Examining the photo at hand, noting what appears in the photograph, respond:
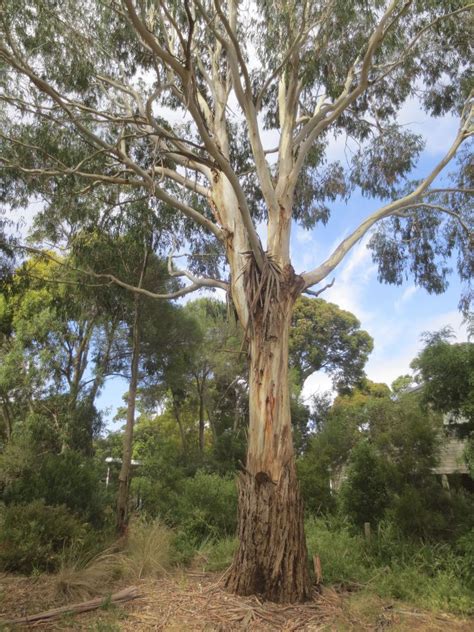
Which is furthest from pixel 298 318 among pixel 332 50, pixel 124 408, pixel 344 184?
pixel 332 50

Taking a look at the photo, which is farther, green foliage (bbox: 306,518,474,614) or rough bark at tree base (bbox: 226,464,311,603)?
green foliage (bbox: 306,518,474,614)

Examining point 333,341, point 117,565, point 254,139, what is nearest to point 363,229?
point 254,139

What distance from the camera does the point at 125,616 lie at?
5.09 meters

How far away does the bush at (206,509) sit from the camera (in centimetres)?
900

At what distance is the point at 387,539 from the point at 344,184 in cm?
620

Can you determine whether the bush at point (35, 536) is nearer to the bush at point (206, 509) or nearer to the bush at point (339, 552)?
the bush at point (206, 509)

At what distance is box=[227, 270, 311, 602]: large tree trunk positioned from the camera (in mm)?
5562

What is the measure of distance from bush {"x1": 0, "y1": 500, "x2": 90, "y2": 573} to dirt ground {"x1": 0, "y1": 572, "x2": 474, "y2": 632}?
0.44 meters

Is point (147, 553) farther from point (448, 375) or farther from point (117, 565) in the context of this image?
point (448, 375)

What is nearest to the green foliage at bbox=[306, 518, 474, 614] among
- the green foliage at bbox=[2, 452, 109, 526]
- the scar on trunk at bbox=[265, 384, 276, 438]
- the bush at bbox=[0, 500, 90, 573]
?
the scar on trunk at bbox=[265, 384, 276, 438]

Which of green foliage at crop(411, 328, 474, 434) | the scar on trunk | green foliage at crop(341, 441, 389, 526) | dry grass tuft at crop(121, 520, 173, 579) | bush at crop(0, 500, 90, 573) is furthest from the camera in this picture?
green foliage at crop(341, 441, 389, 526)

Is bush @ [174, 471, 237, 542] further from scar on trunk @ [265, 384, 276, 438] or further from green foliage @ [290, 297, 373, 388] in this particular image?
green foliage @ [290, 297, 373, 388]

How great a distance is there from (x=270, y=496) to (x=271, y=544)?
0.46 m

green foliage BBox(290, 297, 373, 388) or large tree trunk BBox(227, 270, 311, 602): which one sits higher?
green foliage BBox(290, 297, 373, 388)
